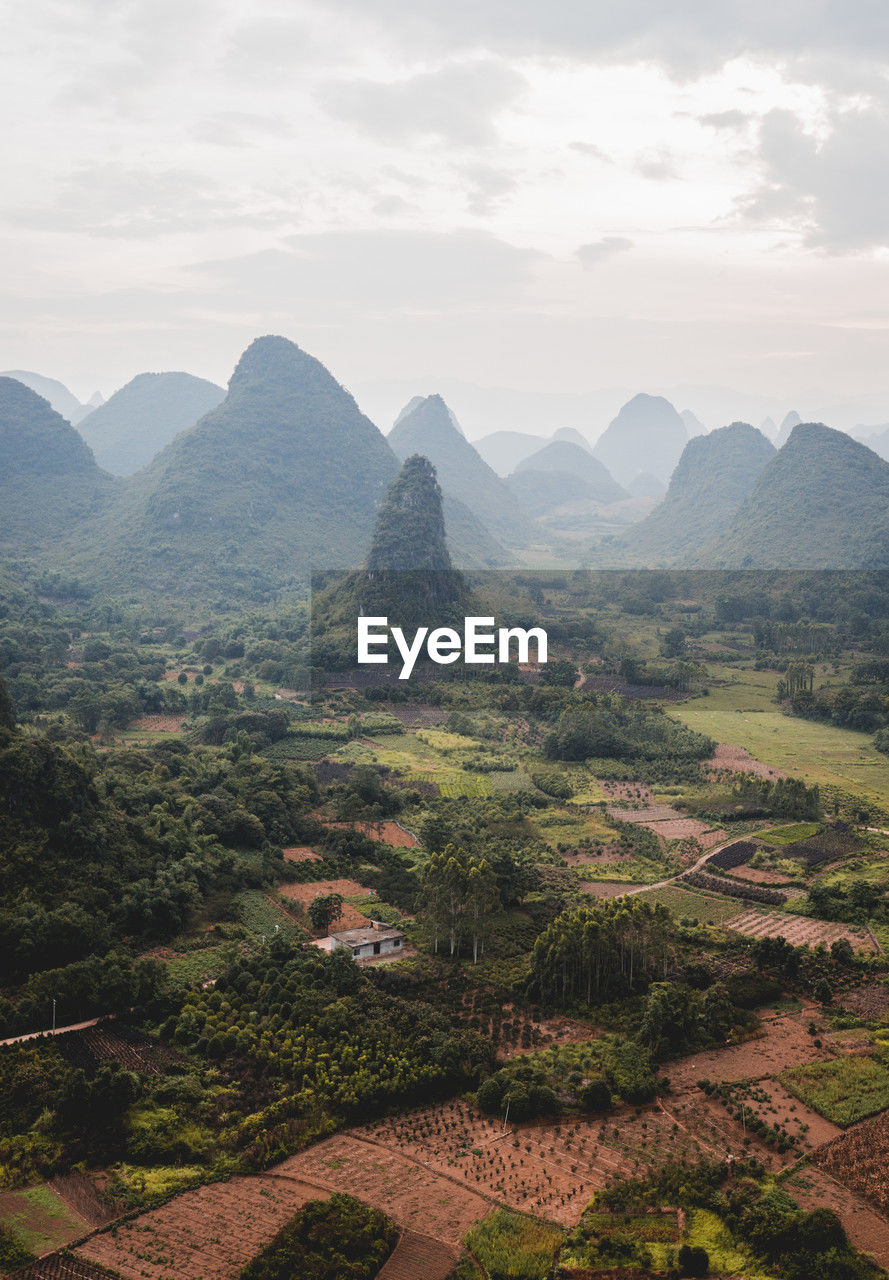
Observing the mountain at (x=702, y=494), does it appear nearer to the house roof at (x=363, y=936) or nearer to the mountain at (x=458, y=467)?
the mountain at (x=458, y=467)

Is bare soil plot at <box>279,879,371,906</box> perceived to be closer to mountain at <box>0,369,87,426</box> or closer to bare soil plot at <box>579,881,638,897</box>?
bare soil plot at <box>579,881,638,897</box>

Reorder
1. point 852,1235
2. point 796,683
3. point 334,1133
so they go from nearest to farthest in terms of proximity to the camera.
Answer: point 852,1235 < point 334,1133 < point 796,683

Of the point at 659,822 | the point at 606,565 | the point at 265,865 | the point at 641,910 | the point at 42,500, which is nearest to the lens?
the point at 641,910

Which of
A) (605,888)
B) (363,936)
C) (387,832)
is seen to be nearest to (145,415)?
(387,832)

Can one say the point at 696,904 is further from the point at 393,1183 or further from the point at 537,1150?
the point at 393,1183

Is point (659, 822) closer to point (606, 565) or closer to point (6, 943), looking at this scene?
point (6, 943)

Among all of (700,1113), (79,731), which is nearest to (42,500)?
(79,731)
